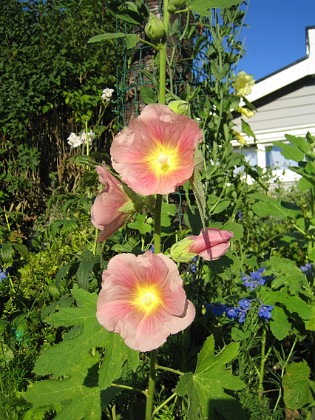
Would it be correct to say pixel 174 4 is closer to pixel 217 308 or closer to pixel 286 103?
pixel 217 308

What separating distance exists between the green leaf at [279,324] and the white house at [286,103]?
7.11 m

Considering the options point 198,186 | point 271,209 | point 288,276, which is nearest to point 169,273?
point 198,186

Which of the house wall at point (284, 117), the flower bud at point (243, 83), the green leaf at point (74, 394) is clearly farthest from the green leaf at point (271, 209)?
the house wall at point (284, 117)

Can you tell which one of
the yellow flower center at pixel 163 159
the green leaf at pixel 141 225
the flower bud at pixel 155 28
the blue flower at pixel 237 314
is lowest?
the blue flower at pixel 237 314

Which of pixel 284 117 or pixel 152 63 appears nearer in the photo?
pixel 152 63

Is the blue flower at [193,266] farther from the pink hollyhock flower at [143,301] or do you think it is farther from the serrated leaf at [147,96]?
the pink hollyhock flower at [143,301]

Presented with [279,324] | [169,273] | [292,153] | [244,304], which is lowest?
[279,324]

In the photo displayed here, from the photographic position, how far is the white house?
364 inches

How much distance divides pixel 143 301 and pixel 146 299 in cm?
1

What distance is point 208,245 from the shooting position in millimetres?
1273

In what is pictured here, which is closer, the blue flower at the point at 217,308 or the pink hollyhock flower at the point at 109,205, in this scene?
the pink hollyhock flower at the point at 109,205

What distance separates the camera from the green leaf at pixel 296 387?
6.88 ft

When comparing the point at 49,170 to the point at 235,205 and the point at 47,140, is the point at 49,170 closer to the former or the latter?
the point at 47,140

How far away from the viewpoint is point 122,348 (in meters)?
1.32
